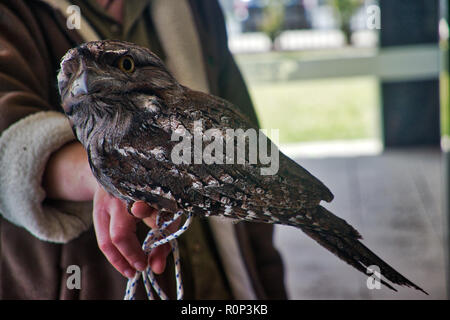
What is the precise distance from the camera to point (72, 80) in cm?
42

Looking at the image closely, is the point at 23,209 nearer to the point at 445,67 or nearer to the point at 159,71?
the point at 159,71

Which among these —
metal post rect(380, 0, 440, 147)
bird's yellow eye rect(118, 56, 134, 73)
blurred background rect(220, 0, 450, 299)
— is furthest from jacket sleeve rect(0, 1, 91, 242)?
metal post rect(380, 0, 440, 147)

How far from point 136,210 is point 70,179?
12cm

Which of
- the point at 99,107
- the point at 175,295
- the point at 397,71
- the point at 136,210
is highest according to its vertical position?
the point at 397,71

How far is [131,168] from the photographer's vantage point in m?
0.44

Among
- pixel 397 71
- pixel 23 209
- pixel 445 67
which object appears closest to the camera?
pixel 23 209

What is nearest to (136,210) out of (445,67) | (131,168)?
(131,168)

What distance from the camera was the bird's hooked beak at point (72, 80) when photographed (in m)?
0.41

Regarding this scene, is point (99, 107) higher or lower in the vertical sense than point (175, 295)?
higher

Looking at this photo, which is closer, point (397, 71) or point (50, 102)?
point (50, 102)

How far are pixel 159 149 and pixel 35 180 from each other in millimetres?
196

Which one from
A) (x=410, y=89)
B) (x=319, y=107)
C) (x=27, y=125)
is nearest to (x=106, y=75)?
(x=27, y=125)

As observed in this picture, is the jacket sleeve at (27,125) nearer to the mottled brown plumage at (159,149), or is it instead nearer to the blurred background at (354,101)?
the mottled brown plumage at (159,149)

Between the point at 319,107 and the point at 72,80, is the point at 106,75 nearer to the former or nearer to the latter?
the point at 72,80
